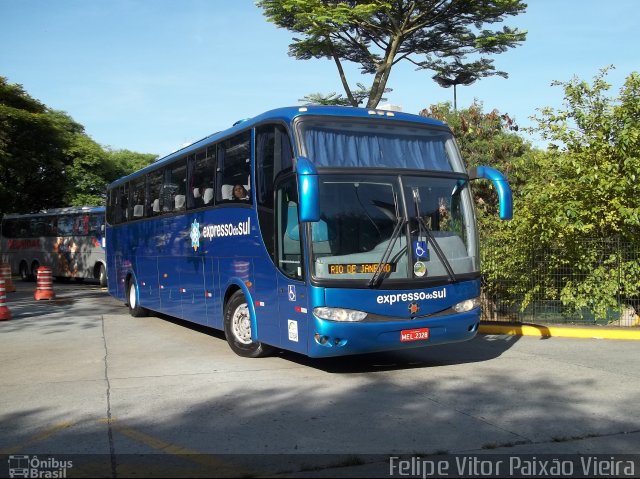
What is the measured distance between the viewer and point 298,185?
7.44 m

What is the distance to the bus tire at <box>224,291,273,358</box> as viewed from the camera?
9359mm

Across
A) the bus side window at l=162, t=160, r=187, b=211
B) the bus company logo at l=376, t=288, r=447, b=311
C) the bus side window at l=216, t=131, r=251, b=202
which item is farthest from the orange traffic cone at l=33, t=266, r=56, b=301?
the bus company logo at l=376, t=288, r=447, b=311

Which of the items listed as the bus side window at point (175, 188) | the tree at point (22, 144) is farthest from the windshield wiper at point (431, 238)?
the tree at point (22, 144)

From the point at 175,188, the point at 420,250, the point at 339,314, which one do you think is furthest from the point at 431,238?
the point at 175,188

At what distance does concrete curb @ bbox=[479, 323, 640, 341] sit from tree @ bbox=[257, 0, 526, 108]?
941 cm

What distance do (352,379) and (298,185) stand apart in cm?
A: 250

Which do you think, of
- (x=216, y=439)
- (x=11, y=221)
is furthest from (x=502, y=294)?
(x=11, y=221)

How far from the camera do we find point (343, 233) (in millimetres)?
7633

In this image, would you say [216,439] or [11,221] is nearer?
[216,439]

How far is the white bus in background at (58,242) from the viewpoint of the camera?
26984 millimetres

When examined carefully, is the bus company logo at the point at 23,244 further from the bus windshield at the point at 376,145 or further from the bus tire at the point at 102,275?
the bus windshield at the point at 376,145

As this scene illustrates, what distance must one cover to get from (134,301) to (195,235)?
16.0ft

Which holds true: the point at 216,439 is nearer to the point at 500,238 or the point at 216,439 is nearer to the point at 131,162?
the point at 500,238

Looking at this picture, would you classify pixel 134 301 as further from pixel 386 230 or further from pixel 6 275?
pixel 6 275
